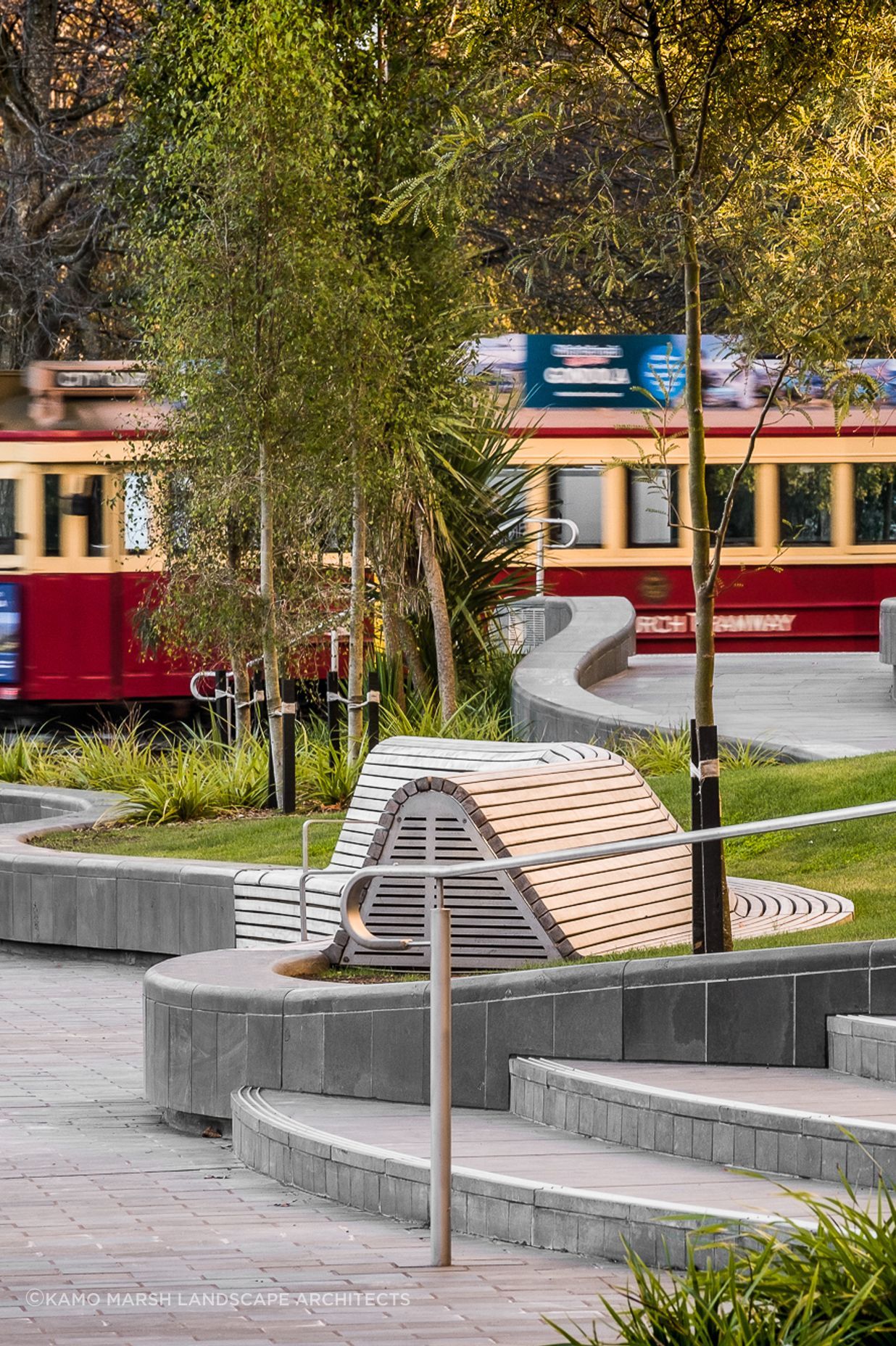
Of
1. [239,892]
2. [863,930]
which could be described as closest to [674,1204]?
[863,930]

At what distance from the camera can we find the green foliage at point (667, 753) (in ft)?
43.9

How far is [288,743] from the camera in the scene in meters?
13.2

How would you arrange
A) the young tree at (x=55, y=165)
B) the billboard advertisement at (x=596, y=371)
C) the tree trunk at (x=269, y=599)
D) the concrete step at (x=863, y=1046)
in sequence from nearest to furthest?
the concrete step at (x=863, y=1046) → the tree trunk at (x=269, y=599) → the billboard advertisement at (x=596, y=371) → the young tree at (x=55, y=165)

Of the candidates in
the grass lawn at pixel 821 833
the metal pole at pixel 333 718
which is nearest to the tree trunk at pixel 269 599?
the metal pole at pixel 333 718

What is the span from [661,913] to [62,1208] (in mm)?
2823

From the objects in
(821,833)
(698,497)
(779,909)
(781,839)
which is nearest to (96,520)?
(781,839)

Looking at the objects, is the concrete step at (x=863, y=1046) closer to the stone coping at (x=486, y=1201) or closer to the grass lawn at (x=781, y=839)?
the grass lawn at (x=781, y=839)

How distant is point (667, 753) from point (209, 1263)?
8.50 meters

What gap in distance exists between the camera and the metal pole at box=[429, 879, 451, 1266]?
5.17 metres

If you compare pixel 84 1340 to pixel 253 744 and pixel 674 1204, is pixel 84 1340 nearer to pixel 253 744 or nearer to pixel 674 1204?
pixel 674 1204

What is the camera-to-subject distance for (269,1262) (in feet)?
17.5

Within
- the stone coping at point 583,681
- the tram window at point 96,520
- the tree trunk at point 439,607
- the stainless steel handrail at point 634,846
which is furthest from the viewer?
Result: the tram window at point 96,520

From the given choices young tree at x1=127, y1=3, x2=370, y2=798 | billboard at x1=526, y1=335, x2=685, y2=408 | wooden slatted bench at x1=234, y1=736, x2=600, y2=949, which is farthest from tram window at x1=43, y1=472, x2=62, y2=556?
wooden slatted bench at x1=234, y1=736, x2=600, y2=949

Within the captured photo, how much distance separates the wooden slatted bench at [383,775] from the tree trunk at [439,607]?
265 inches
